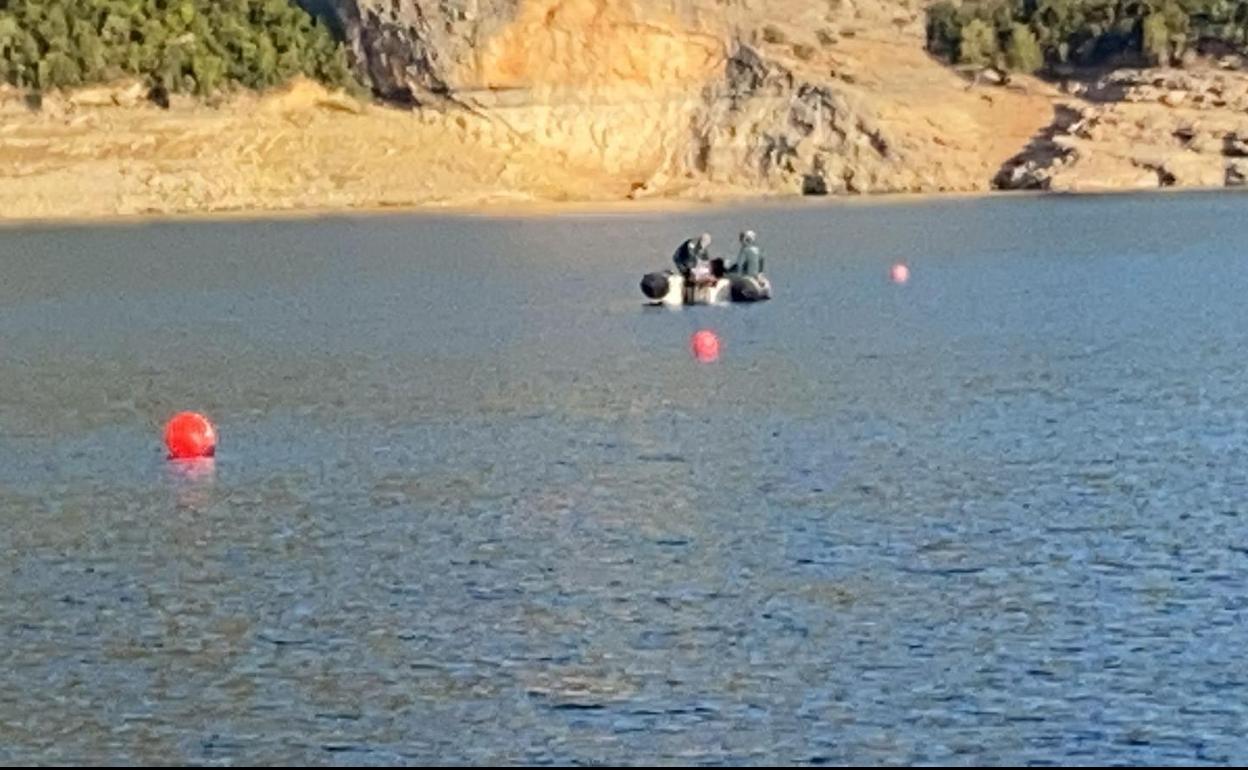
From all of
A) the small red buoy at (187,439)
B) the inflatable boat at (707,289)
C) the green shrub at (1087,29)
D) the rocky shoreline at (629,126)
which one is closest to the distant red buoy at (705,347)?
the inflatable boat at (707,289)

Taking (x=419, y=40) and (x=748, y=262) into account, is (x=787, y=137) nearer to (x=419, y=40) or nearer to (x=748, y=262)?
(x=419, y=40)

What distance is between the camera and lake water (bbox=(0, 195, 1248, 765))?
1911 centimetres

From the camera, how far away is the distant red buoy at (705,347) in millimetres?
45094

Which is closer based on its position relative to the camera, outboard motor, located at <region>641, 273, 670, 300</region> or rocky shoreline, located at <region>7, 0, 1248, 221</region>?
outboard motor, located at <region>641, 273, 670, 300</region>

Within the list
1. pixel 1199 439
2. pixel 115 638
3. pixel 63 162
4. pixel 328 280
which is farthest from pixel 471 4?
pixel 115 638

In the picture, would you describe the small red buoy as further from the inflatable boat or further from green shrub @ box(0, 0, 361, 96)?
green shrub @ box(0, 0, 361, 96)

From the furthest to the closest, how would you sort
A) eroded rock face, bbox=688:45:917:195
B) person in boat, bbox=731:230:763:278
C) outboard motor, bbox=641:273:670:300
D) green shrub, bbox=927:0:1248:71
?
green shrub, bbox=927:0:1248:71 → eroded rock face, bbox=688:45:917:195 → person in boat, bbox=731:230:763:278 → outboard motor, bbox=641:273:670:300

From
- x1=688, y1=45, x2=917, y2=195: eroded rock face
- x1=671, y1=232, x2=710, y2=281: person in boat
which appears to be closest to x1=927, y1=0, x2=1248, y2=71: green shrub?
x1=688, y1=45, x2=917, y2=195: eroded rock face

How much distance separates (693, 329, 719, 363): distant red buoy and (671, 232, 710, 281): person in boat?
10990mm

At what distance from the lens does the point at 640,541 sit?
25.8 metres

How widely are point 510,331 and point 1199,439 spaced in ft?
76.2

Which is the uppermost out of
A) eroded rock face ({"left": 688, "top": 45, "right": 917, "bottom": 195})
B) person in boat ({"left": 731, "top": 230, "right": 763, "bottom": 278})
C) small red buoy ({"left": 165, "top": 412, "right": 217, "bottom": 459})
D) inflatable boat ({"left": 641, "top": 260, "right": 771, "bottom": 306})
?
small red buoy ({"left": 165, "top": 412, "right": 217, "bottom": 459})

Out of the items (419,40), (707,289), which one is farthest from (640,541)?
(419,40)

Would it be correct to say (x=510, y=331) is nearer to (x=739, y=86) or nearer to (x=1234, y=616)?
(x=1234, y=616)
